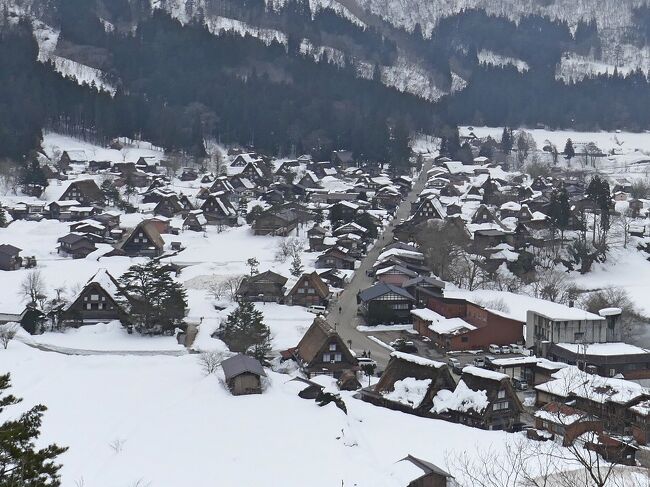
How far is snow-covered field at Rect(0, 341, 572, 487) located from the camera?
10688mm

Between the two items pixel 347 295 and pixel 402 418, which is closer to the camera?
pixel 402 418

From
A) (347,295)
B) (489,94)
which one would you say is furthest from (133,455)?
(489,94)

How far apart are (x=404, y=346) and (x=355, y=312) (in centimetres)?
357

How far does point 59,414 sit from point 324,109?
49861mm

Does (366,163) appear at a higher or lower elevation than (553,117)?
lower

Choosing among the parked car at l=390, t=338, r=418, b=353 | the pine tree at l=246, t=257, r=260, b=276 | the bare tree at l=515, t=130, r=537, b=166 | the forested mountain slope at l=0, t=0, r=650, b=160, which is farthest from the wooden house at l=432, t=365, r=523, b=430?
the bare tree at l=515, t=130, r=537, b=166

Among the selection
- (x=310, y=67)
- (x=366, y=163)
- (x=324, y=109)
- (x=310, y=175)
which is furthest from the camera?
(x=310, y=67)

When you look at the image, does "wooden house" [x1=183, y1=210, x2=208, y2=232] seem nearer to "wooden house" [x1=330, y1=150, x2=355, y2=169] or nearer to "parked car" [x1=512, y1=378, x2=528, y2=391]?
"wooden house" [x1=330, y1=150, x2=355, y2=169]

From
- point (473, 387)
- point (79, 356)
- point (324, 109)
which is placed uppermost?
point (324, 109)

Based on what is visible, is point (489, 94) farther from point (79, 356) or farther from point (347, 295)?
point (79, 356)

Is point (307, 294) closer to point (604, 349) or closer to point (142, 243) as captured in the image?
point (142, 243)

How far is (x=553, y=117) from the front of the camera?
72.4 meters

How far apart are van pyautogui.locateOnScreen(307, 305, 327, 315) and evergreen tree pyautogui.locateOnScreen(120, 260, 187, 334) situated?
14.1 feet

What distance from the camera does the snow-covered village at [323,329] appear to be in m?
11.6
